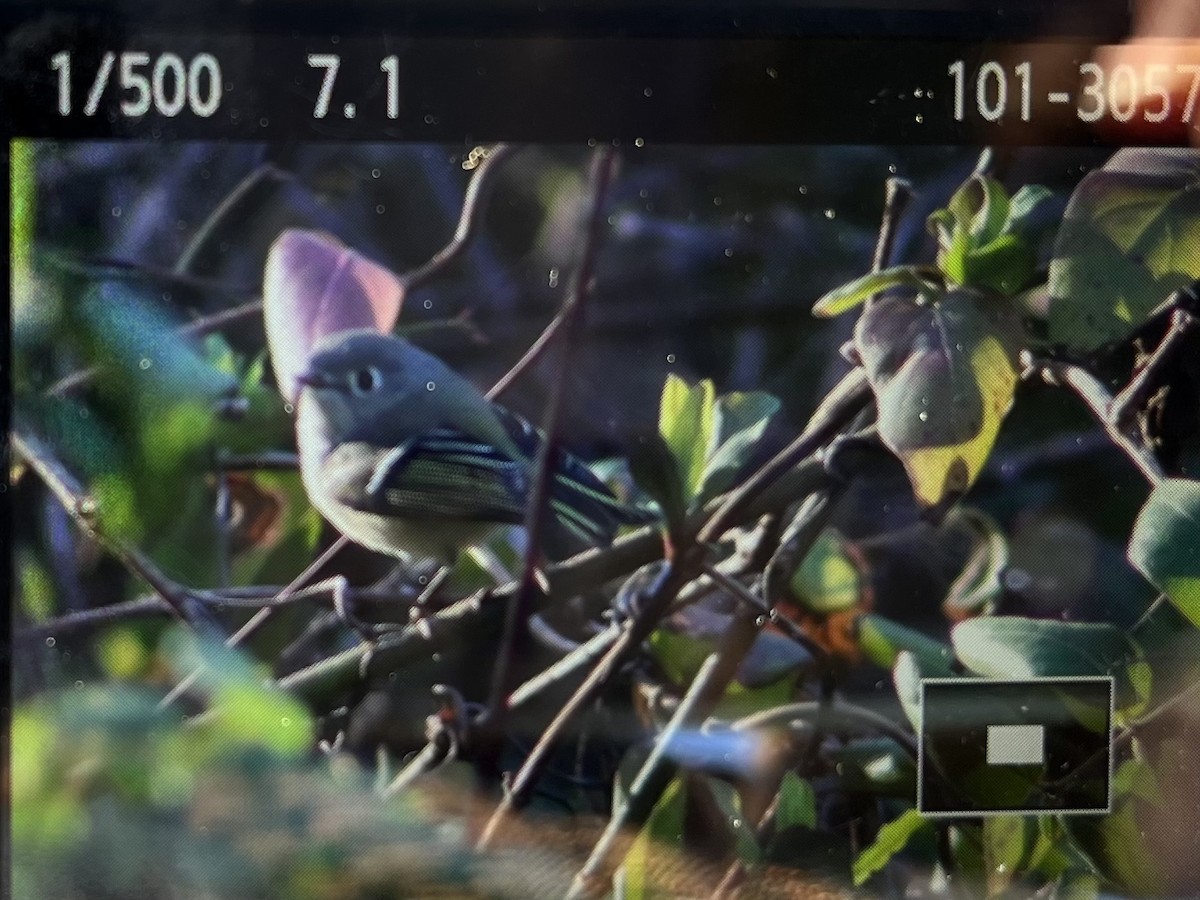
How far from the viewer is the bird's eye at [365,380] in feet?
4.01

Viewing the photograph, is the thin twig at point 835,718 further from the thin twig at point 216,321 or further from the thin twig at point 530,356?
the thin twig at point 216,321

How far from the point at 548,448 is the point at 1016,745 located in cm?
52

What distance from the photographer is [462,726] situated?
1.24 metres

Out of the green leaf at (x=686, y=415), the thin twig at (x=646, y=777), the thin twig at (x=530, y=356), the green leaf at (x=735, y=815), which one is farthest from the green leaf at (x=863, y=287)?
the green leaf at (x=735, y=815)

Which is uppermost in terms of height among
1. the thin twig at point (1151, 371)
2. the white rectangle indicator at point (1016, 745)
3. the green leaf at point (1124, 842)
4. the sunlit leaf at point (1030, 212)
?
the sunlit leaf at point (1030, 212)

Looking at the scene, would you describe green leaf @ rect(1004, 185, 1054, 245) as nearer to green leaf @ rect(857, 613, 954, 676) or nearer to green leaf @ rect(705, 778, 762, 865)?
green leaf @ rect(857, 613, 954, 676)

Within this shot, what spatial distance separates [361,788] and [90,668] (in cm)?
27

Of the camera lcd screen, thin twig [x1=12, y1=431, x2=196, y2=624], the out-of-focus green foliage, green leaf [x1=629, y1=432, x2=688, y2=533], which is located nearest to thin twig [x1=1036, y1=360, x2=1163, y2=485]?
the camera lcd screen

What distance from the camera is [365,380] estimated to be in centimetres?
122

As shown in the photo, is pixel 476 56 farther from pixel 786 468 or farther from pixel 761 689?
pixel 761 689

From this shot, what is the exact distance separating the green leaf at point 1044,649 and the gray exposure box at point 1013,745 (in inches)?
0.4

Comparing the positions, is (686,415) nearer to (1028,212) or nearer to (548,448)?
(548,448)

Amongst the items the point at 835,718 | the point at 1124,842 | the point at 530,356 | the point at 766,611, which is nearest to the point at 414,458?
the point at 530,356

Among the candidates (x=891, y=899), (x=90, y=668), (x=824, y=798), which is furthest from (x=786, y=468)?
(x=90, y=668)
